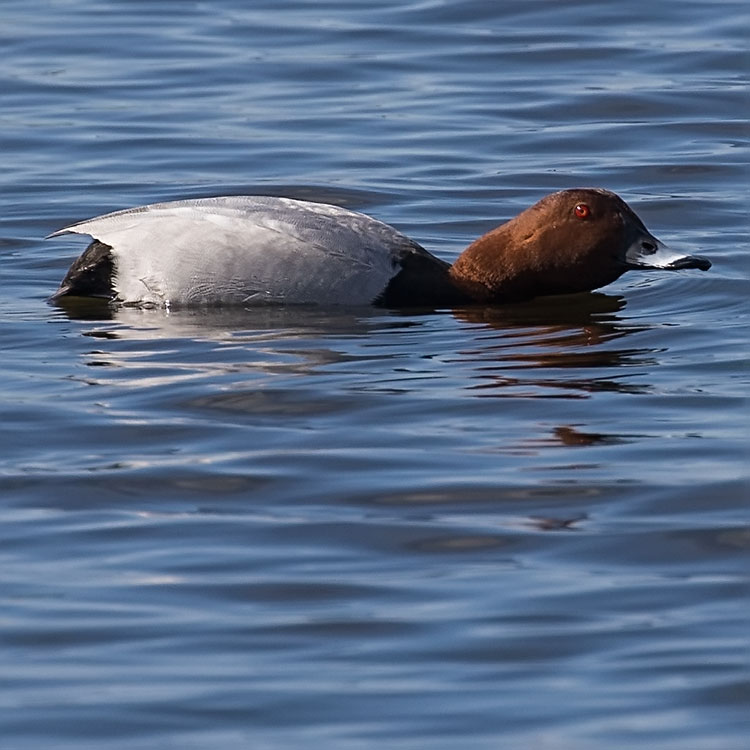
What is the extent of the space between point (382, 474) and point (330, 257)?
2520 millimetres

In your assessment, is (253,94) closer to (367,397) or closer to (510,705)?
(367,397)

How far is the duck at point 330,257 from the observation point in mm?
8820

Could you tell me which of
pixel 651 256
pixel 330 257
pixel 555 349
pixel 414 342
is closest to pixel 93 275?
pixel 330 257

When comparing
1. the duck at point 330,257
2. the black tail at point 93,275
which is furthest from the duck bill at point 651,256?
the black tail at point 93,275

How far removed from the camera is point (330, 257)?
882cm

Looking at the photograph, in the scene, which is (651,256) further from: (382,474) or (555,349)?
(382,474)

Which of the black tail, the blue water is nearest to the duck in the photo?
the black tail

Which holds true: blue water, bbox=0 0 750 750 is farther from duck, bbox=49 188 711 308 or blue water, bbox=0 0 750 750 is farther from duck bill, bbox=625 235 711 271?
duck bill, bbox=625 235 711 271

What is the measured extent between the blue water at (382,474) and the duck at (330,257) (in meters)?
0.12

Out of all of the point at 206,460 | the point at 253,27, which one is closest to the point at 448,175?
the point at 253,27

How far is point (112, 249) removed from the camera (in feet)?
29.5

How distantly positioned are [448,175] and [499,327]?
A: 135 inches

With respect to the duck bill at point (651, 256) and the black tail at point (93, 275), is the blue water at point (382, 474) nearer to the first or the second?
the black tail at point (93, 275)

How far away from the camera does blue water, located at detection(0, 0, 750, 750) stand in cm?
475
